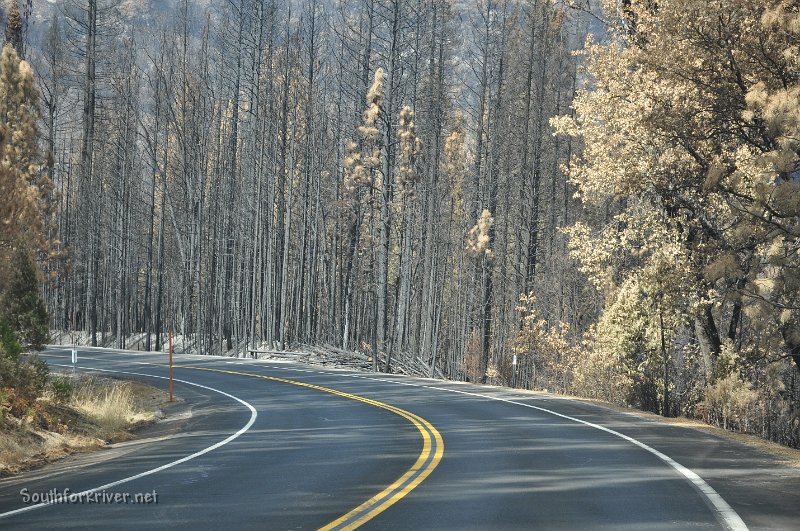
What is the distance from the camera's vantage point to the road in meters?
9.29

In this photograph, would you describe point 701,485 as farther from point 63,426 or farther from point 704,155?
point 704,155

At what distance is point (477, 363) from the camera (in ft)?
156

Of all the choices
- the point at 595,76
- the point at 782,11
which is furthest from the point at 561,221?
the point at 782,11

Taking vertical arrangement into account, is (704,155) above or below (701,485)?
above

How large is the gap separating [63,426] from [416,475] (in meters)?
7.78

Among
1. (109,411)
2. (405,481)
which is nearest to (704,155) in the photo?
(405,481)

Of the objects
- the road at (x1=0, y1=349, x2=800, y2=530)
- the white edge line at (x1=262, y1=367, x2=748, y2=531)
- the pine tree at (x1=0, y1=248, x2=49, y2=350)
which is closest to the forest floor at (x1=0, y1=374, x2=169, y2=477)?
the road at (x1=0, y1=349, x2=800, y2=530)

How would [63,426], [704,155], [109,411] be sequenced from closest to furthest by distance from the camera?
[63,426]
[109,411]
[704,155]

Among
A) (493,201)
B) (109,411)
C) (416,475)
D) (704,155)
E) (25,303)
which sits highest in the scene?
(493,201)

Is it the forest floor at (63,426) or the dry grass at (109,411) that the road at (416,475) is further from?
the dry grass at (109,411)

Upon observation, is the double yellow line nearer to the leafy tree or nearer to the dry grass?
the dry grass

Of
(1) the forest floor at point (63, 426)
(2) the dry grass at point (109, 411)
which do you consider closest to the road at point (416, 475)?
(1) the forest floor at point (63, 426)

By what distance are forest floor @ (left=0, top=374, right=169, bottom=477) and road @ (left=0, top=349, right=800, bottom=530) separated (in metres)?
0.47

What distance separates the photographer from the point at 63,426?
16.4m
